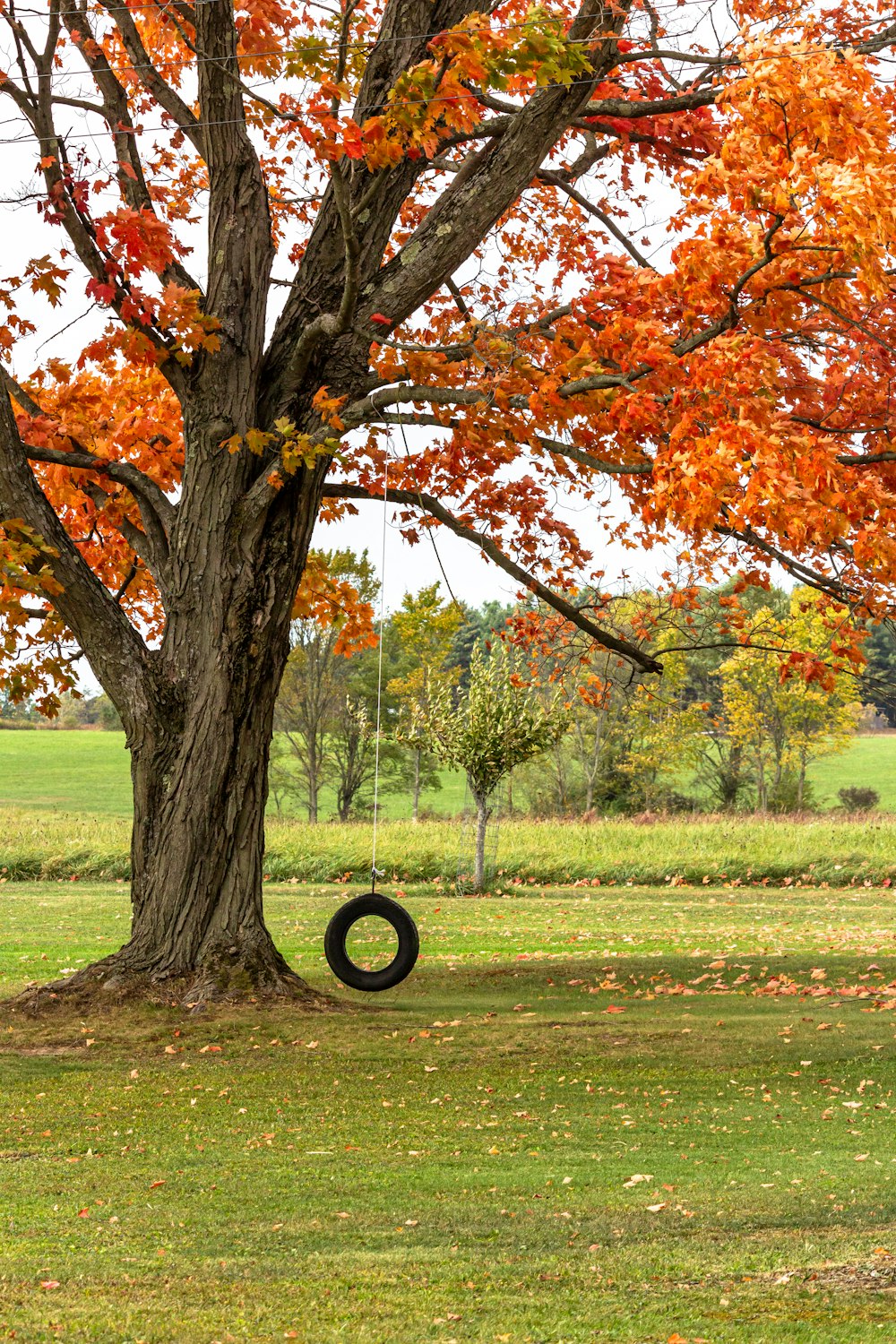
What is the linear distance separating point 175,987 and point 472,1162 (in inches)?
159

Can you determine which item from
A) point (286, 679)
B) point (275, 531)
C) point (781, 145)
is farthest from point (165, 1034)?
point (286, 679)

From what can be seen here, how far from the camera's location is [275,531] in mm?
10227

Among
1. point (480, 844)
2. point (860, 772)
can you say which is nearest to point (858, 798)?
point (860, 772)

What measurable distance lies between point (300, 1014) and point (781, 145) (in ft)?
21.7

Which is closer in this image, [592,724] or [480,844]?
[480,844]

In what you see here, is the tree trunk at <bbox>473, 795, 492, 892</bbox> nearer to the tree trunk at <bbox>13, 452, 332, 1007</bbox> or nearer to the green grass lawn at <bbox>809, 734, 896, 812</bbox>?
the tree trunk at <bbox>13, 452, 332, 1007</bbox>

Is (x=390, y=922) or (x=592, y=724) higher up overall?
(x=592, y=724)

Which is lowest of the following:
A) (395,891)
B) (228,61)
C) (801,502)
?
(395,891)

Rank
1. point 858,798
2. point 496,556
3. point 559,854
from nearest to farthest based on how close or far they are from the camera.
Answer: point 496,556 < point 559,854 < point 858,798

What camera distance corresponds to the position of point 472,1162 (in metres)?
6.37

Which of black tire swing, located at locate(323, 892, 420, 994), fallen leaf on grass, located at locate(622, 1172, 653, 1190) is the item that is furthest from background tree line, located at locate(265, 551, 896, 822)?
fallen leaf on grass, located at locate(622, 1172, 653, 1190)

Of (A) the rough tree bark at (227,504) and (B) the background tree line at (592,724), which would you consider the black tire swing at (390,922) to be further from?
(B) the background tree line at (592,724)

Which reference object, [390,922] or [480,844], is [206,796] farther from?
[480,844]

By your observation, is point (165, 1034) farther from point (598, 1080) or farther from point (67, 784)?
point (67, 784)
